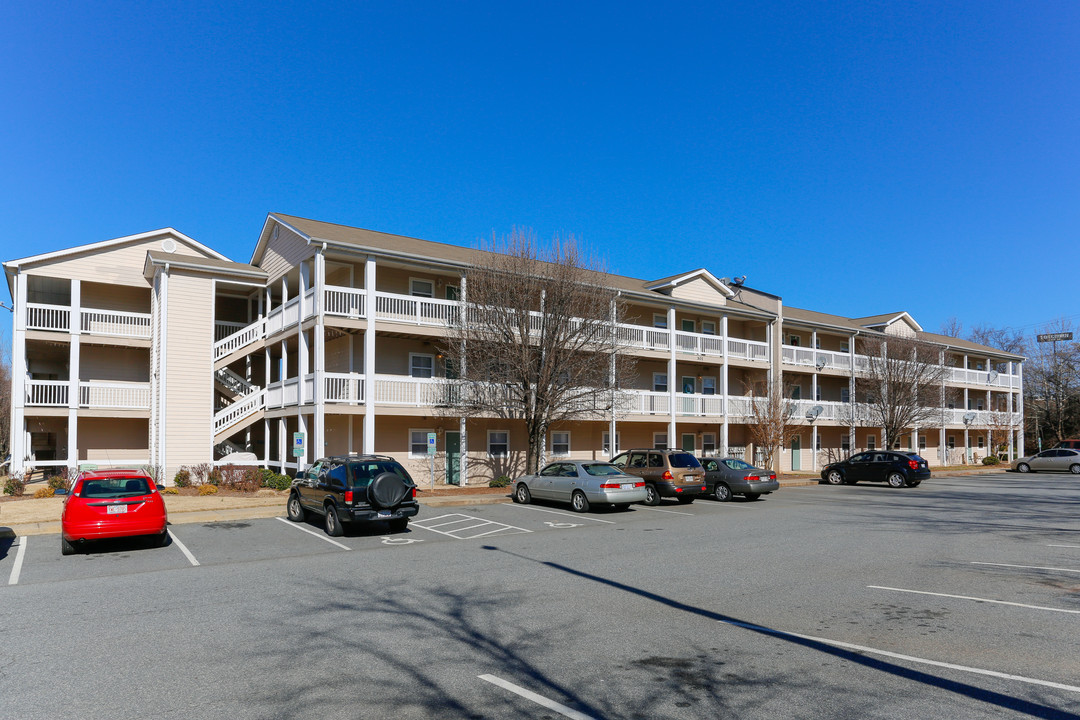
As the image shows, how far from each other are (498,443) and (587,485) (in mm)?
9567

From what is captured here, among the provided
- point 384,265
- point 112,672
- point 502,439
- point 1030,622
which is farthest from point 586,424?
point 112,672

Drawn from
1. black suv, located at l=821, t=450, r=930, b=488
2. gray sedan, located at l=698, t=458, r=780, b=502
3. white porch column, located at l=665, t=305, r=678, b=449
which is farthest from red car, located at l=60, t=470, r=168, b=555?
black suv, located at l=821, t=450, r=930, b=488

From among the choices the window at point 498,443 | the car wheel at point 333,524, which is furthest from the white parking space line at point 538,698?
the window at point 498,443

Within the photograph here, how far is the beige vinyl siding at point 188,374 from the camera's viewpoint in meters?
25.6

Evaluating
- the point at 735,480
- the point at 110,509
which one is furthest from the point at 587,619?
the point at 735,480

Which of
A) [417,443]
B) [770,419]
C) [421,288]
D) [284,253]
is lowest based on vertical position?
[417,443]

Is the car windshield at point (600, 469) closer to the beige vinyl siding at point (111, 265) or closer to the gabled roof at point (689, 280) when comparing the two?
the gabled roof at point (689, 280)

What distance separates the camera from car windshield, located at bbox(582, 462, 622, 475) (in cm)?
1984

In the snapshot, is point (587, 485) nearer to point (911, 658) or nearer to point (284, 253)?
point (911, 658)

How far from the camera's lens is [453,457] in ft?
88.1

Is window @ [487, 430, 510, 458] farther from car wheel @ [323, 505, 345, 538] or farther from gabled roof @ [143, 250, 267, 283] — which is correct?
car wheel @ [323, 505, 345, 538]

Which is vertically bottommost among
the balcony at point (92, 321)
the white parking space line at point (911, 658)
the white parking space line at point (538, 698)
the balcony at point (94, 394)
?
the white parking space line at point (911, 658)

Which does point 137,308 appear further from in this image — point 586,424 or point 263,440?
point 586,424

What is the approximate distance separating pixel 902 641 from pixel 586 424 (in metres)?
24.2
